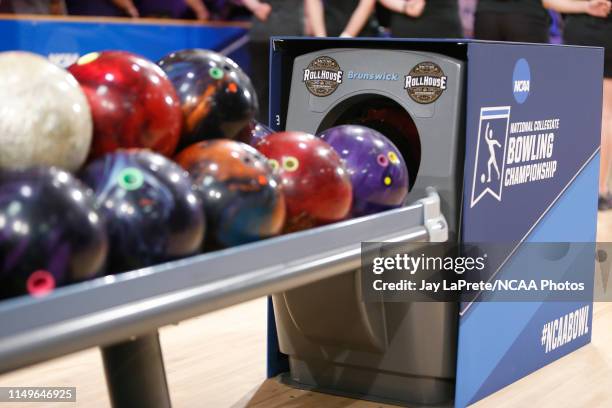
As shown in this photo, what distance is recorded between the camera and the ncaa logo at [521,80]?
233 centimetres

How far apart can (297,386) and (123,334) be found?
4.28 ft

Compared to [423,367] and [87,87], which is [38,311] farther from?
[423,367]

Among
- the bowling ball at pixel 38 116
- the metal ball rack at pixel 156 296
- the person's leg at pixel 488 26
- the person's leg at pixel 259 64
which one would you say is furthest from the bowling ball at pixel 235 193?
the person's leg at pixel 259 64

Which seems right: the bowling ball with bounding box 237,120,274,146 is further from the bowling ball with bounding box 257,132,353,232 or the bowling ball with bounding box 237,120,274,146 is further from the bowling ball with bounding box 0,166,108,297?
the bowling ball with bounding box 0,166,108,297

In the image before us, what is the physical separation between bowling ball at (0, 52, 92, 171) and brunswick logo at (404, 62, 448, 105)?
3.34ft

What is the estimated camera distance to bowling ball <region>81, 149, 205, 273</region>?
1366mm

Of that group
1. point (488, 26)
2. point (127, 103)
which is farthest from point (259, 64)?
point (127, 103)

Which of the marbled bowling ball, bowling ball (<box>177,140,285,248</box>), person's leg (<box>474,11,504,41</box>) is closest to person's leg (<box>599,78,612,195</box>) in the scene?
person's leg (<box>474,11,504,41</box>)

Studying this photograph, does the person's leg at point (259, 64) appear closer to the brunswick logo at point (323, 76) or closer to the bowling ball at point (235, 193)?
the brunswick logo at point (323, 76)

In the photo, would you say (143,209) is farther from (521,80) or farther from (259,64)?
(259,64)

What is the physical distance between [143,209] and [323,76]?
114 centimetres

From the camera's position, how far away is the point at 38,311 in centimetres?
115

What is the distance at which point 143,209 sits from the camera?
4.51ft

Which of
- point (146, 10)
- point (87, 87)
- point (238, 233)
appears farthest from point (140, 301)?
point (146, 10)
